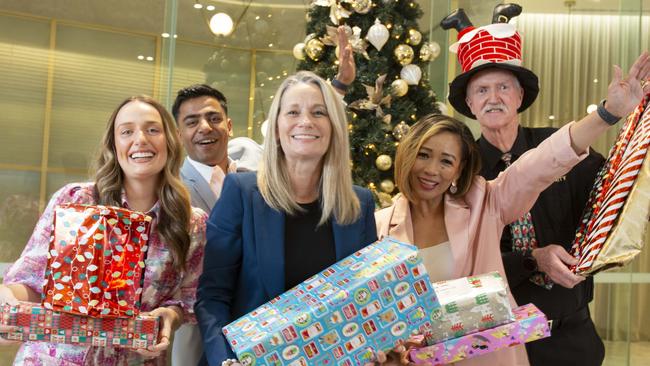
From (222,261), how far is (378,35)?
8.18 ft

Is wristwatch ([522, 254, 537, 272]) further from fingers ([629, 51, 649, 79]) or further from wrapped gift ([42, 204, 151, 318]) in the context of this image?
wrapped gift ([42, 204, 151, 318])

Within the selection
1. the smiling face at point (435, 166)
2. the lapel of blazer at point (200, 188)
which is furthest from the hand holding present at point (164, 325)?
the smiling face at point (435, 166)

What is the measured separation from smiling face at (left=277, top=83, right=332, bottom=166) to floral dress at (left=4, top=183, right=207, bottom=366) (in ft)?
1.39

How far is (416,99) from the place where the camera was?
13.9 feet

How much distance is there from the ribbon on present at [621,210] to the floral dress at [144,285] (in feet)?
4.27

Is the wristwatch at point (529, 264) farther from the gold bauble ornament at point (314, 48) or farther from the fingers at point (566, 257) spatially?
the gold bauble ornament at point (314, 48)

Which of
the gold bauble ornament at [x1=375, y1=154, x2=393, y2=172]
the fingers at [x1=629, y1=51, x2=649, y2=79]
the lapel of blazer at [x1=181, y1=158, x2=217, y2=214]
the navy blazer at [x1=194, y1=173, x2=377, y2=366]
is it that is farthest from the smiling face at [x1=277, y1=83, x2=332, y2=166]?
the gold bauble ornament at [x1=375, y1=154, x2=393, y2=172]

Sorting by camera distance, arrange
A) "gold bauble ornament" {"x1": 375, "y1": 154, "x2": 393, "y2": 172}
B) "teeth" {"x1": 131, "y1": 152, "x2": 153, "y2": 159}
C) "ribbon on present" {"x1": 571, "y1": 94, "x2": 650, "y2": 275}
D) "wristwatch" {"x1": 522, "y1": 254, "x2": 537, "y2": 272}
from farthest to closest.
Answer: "gold bauble ornament" {"x1": 375, "y1": 154, "x2": 393, "y2": 172}, "wristwatch" {"x1": 522, "y1": 254, "x2": 537, "y2": 272}, "ribbon on present" {"x1": 571, "y1": 94, "x2": 650, "y2": 275}, "teeth" {"x1": 131, "y1": 152, "x2": 153, "y2": 159}

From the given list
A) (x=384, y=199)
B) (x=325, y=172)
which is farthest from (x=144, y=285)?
(x=384, y=199)

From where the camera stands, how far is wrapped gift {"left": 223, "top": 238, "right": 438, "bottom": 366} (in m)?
1.59

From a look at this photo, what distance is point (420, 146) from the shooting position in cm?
226

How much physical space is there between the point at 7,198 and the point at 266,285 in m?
3.24

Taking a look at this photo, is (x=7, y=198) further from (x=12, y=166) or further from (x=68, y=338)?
(x=68, y=338)

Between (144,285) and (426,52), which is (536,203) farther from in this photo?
(426,52)
